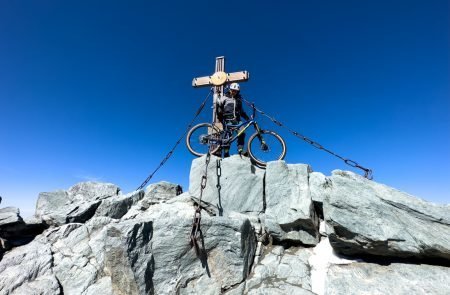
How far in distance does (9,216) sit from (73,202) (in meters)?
2.70

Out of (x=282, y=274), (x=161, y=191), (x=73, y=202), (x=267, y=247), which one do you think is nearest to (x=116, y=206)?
(x=161, y=191)

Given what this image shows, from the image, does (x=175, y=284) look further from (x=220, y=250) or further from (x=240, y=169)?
(x=240, y=169)

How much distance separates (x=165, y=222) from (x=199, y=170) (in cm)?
376

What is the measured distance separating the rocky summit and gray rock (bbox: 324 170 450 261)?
0.03 metres

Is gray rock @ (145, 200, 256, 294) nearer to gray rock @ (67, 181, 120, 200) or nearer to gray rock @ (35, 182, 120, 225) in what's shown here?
gray rock @ (35, 182, 120, 225)

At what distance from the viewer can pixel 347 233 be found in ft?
Result: 23.7

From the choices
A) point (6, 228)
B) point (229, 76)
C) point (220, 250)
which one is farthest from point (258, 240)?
point (6, 228)

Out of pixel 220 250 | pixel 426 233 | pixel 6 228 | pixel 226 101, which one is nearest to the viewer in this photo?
pixel 426 233

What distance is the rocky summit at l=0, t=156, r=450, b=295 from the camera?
678 cm

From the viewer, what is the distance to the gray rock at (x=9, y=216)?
1153 centimetres

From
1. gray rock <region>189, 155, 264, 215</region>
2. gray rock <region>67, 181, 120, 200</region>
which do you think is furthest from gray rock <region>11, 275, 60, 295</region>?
gray rock <region>189, 155, 264, 215</region>

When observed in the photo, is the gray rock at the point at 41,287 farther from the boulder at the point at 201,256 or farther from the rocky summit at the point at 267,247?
the boulder at the point at 201,256

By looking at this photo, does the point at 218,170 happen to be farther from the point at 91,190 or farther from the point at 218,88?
the point at 91,190

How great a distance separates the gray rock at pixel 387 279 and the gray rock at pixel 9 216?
13.6m
